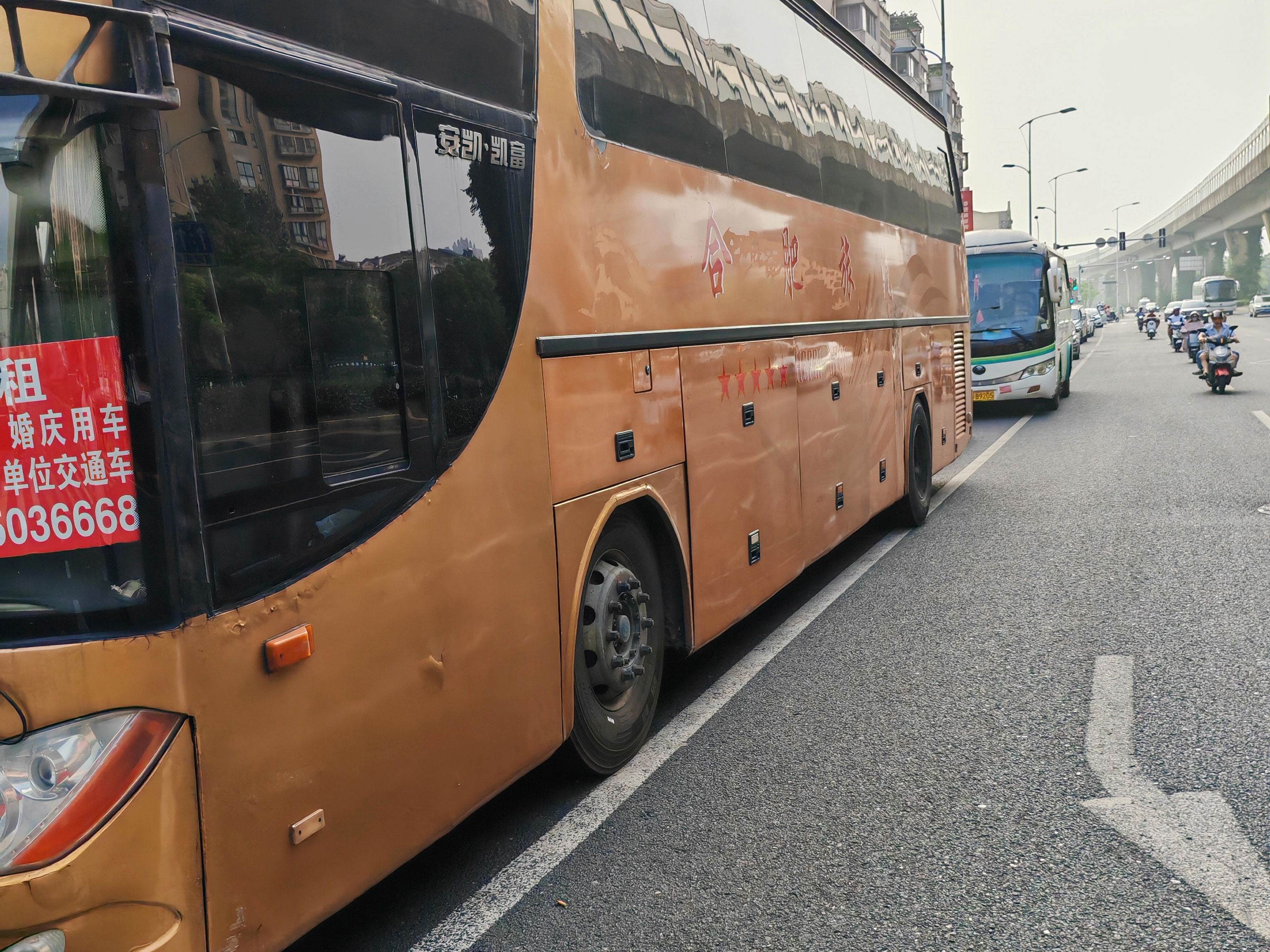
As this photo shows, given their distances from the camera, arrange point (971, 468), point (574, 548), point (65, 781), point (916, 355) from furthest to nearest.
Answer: point (971, 468) < point (916, 355) < point (574, 548) < point (65, 781)

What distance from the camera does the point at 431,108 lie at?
3.16 metres

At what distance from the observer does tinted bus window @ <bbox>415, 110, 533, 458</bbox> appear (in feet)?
10.4

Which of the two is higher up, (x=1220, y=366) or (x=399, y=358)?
(x=399, y=358)

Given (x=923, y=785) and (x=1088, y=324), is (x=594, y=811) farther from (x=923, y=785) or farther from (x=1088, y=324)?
(x=1088, y=324)

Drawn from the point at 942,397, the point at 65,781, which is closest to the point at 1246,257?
the point at 942,397

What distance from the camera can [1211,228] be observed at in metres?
74.6

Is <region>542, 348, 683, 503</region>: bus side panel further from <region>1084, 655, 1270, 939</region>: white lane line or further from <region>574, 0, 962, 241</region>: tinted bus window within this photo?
<region>1084, 655, 1270, 939</region>: white lane line

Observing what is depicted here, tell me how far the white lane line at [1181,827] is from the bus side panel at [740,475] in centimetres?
169

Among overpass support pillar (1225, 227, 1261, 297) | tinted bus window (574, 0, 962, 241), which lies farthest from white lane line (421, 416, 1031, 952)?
overpass support pillar (1225, 227, 1261, 297)

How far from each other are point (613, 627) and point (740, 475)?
1.40 metres

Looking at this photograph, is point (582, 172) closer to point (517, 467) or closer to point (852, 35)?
point (517, 467)

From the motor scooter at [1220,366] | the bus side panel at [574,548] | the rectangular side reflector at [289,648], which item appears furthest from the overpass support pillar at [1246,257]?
the rectangular side reflector at [289,648]

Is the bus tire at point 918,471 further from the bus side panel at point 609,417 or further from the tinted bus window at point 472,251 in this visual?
the tinted bus window at point 472,251

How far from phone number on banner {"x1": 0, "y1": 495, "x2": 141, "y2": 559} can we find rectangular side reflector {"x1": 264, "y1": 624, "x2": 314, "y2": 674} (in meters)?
0.44
